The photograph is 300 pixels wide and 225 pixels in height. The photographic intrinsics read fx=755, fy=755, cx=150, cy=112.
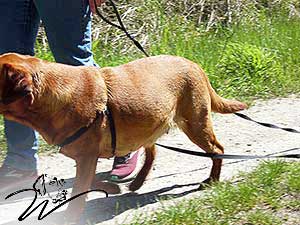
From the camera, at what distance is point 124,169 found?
16.0 ft

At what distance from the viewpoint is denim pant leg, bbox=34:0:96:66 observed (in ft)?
14.8

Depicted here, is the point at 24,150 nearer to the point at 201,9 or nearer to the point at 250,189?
the point at 250,189

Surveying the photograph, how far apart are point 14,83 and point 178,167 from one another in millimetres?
1751

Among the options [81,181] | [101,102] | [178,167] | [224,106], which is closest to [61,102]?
[101,102]

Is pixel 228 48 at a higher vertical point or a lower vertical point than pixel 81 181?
higher

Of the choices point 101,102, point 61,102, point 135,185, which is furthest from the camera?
point 135,185

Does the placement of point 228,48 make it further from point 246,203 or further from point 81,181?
point 81,181

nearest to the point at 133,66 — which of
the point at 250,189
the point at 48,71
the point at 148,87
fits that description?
the point at 148,87

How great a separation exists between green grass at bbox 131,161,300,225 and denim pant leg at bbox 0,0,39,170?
1047 millimetres

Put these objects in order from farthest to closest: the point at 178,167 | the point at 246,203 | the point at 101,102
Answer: the point at 178,167
the point at 246,203
the point at 101,102

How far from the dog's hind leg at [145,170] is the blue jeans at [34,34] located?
664 millimetres

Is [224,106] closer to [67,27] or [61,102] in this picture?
[67,27]

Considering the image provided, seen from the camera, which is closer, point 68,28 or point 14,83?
point 14,83

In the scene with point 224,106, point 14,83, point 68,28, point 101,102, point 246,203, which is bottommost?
point 246,203
